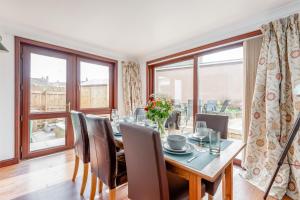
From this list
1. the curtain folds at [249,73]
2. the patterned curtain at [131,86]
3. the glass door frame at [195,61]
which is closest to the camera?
the curtain folds at [249,73]

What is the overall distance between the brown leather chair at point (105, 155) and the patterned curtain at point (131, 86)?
254 centimetres

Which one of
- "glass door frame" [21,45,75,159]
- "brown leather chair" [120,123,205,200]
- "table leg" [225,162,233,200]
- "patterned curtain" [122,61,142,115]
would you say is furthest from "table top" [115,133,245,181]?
"patterned curtain" [122,61,142,115]

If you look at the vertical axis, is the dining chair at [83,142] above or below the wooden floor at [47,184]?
above

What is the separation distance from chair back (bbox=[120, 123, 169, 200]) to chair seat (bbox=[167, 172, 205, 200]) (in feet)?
0.48

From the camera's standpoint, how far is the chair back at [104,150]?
1.30 m

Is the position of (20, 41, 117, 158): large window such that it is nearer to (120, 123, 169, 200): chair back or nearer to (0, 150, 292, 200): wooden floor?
(0, 150, 292, 200): wooden floor

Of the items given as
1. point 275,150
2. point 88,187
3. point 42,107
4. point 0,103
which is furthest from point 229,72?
point 0,103

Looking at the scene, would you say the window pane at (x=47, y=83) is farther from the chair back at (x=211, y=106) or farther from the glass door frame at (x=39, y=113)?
the chair back at (x=211, y=106)

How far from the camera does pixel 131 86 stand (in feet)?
13.5

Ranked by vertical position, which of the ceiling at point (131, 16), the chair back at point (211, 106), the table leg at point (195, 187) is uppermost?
the ceiling at point (131, 16)

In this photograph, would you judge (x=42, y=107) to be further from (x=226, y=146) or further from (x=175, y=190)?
(x=226, y=146)

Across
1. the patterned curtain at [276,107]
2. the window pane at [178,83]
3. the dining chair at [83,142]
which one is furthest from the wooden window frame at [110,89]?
the patterned curtain at [276,107]

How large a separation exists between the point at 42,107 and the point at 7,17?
1.53 meters

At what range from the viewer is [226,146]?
4.52 feet
